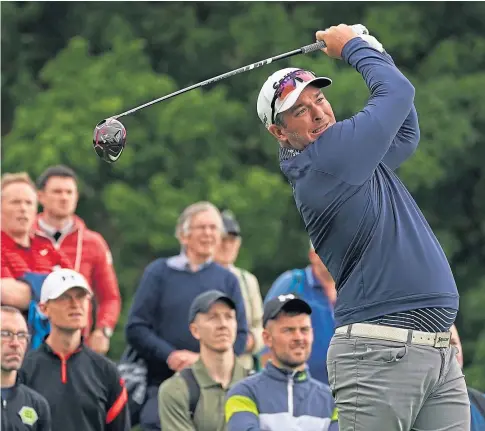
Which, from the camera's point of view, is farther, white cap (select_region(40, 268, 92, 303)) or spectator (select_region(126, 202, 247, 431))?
spectator (select_region(126, 202, 247, 431))

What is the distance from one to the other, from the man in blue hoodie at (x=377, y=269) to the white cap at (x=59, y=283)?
3095mm

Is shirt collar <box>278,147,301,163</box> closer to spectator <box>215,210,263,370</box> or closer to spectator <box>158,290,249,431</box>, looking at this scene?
spectator <box>158,290,249,431</box>

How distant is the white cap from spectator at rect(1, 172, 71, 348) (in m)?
0.25

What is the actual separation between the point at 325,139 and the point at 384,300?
668 millimetres

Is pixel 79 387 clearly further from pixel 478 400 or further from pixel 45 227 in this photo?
pixel 478 400

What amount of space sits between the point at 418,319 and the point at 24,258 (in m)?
4.03

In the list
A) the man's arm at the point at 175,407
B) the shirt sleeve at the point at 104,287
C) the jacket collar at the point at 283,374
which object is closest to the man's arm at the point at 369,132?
the jacket collar at the point at 283,374

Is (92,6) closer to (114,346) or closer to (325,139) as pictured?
(114,346)

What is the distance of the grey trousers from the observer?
538cm

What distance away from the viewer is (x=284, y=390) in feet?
26.5

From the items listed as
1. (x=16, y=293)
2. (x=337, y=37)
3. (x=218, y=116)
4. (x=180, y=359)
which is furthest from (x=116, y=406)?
(x=218, y=116)

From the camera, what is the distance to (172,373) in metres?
9.26

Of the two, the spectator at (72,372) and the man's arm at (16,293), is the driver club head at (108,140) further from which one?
the man's arm at (16,293)

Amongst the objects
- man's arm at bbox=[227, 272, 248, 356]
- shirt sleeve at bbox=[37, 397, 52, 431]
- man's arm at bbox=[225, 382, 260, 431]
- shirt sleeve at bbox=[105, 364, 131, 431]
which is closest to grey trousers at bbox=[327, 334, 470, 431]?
man's arm at bbox=[225, 382, 260, 431]
